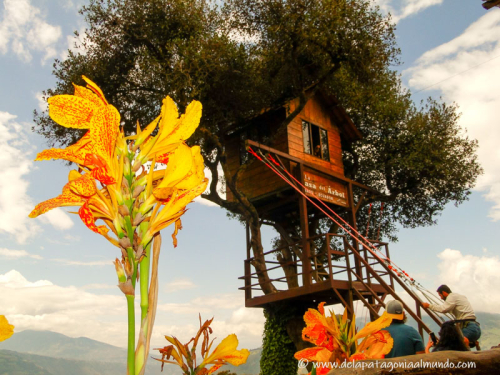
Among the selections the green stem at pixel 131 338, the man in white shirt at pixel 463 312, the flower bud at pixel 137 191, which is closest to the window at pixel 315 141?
the man in white shirt at pixel 463 312

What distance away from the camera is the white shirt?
7.79m

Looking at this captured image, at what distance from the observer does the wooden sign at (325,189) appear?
14883 millimetres

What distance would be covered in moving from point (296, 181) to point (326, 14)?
19.8 ft

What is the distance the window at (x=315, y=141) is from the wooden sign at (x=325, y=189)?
1.19 m

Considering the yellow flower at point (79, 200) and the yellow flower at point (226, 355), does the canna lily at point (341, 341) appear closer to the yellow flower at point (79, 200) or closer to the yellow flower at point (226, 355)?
the yellow flower at point (226, 355)

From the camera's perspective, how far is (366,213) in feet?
68.7

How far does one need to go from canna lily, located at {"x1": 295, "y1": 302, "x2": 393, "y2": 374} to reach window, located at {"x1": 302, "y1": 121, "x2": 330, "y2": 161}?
14608 millimetres

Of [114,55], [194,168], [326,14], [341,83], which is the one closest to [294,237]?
[341,83]

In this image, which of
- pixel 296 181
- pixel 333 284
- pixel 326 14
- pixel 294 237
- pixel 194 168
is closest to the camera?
pixel 194 168

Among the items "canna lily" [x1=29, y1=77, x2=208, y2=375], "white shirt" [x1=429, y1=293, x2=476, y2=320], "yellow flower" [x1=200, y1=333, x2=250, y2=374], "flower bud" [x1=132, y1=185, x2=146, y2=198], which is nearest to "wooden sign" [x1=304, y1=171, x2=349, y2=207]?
"white shirt" [x1=429, y1=293, x2=476, y2=320]

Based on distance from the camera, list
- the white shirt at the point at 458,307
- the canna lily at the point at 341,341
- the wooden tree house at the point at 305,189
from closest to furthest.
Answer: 1. the canna lily at the point at 341,341
2. the white shirt at the point at 458,307
3. the wooden tree house at the point at 305,189

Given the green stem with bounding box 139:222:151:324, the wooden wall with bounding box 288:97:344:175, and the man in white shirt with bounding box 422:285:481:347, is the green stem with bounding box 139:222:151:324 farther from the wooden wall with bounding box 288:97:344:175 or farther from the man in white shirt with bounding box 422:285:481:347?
the wooden wall with bounding box 288:97:344:175

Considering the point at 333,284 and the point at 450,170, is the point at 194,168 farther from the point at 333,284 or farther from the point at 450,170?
the point at 450,170

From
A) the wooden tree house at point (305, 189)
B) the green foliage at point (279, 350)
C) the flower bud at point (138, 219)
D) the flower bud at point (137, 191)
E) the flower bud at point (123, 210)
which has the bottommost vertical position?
the green foliage at point (279, 350)
